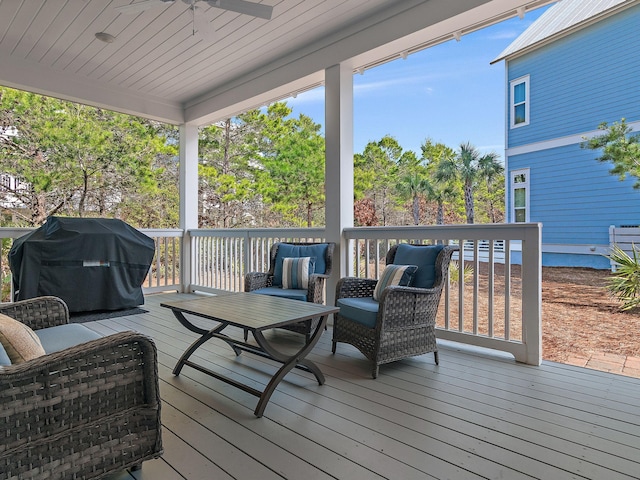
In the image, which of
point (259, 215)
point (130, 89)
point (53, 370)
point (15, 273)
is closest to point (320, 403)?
point (53, 370)

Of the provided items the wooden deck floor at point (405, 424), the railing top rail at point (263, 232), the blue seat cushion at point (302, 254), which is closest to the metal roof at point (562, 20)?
the railing top rail at point (263, 232)

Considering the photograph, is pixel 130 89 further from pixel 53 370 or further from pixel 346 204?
pixel 53 370

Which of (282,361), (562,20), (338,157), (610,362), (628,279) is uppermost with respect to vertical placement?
(562,20)

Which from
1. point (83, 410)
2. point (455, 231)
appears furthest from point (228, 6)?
point (83, 410)

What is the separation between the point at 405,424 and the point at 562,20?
8.08 m

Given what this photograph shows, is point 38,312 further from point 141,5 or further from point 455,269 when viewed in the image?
point 455,269

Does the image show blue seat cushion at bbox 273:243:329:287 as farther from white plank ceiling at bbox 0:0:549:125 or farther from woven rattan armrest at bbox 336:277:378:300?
white plank ceiling at bbox 0:0:549:125

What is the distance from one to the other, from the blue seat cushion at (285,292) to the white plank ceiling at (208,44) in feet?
7.40

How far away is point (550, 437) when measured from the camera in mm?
1798

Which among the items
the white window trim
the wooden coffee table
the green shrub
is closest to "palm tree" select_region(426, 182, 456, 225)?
the white window trim

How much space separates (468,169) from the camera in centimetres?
969

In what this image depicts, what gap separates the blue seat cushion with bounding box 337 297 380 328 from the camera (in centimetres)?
267

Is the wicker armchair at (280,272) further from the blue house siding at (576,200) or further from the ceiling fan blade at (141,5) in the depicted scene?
the blue house siding at (576,200)

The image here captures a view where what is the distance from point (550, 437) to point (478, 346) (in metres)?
1.37
